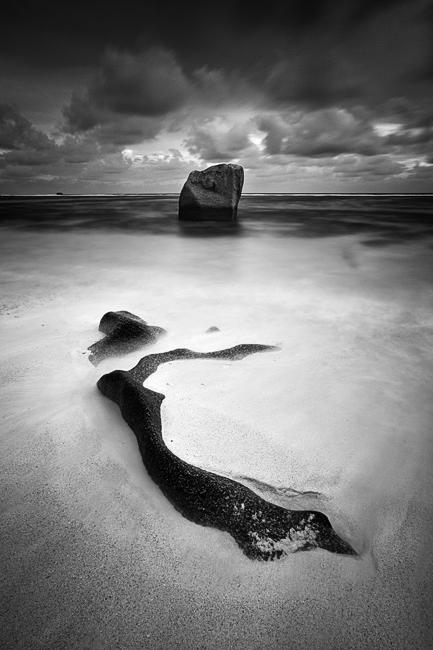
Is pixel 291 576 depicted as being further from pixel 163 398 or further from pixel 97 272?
pixel 97 272

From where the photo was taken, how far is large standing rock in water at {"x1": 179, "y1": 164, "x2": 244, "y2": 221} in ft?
49.8

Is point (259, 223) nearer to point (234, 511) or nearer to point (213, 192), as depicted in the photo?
point (213, 192)

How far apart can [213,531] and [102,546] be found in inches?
19.7

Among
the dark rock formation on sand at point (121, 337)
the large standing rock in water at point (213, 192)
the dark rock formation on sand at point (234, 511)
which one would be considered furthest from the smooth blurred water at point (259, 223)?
the dark rock formation on sand at point (234, 511)

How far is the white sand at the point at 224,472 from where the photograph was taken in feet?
3.80


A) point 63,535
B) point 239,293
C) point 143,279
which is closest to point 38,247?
point 143,279

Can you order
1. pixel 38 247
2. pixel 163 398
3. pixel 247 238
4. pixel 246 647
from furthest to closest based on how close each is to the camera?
pixel 247 238 → pixel 38 247 → pixel 163 398 → pixel 246 647

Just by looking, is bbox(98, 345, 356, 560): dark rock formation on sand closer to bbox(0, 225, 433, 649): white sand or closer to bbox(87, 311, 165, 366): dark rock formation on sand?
bbox(0, 225, 433, 649): white sand

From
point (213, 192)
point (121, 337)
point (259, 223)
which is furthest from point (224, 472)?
point (259, 223)

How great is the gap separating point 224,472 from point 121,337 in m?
1.95

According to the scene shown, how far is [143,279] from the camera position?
6.51m

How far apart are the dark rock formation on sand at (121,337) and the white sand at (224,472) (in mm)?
144

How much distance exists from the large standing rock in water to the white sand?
13.0 meters

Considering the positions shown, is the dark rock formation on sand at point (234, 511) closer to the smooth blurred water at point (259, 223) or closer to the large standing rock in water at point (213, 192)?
the smooth blurred water at point (259, 223)
